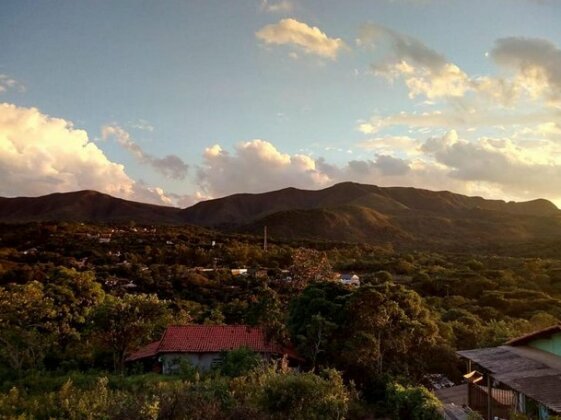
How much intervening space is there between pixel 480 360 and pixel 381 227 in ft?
394

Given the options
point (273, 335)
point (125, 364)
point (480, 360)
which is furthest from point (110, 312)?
point (480, 360)

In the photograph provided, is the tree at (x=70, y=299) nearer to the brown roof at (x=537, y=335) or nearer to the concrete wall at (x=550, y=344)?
the brown roof at (x=537, y=335)

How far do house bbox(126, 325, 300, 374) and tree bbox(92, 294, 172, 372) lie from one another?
0.69 m

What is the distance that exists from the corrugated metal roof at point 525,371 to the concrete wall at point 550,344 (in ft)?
0.77

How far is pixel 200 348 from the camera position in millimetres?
24188

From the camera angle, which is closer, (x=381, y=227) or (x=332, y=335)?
(x=332, y=335)

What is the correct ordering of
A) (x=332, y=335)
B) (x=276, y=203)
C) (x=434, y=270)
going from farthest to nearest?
(x=276, y=203)
(x=434, y=270)
(x=332, y=335)

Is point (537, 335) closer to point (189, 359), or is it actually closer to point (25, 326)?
point (189, 359)

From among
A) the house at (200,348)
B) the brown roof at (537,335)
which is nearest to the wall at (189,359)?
the house at (200,348)

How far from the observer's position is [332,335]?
2236 cm

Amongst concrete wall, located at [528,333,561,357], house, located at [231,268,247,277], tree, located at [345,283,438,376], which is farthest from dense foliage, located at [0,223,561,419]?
house, located at [231,268,247,277]

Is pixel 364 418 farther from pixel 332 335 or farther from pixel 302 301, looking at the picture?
pixel 302 301

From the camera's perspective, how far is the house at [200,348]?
77.5 ft

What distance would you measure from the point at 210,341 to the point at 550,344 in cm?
1433
